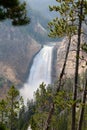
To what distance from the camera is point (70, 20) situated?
95.8ft

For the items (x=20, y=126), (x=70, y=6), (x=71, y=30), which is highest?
(x=70, y=6)

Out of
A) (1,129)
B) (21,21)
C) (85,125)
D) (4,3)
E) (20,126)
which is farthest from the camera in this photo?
(20,126)

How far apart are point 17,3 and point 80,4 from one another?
1102 centimetres

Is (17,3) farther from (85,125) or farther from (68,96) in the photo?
(85,125)

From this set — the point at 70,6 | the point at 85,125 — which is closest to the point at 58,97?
the point at 70,6

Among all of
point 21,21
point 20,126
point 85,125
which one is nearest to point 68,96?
point 21,21

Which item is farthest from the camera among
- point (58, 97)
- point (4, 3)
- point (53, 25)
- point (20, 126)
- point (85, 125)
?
point (20, 126)

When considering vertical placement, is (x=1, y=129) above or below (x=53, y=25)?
below

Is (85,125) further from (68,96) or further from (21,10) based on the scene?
(21,10)

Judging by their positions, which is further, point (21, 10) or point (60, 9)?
point (60, 9)

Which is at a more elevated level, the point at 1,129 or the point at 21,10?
the point at 21,10

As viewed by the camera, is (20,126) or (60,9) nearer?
(60,9)

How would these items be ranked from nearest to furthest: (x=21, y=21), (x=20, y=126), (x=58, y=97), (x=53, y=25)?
(x=21, y=21), (x=58, y=97), (x=53, y=25), (x=20, y=126)

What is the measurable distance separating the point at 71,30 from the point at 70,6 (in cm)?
195
